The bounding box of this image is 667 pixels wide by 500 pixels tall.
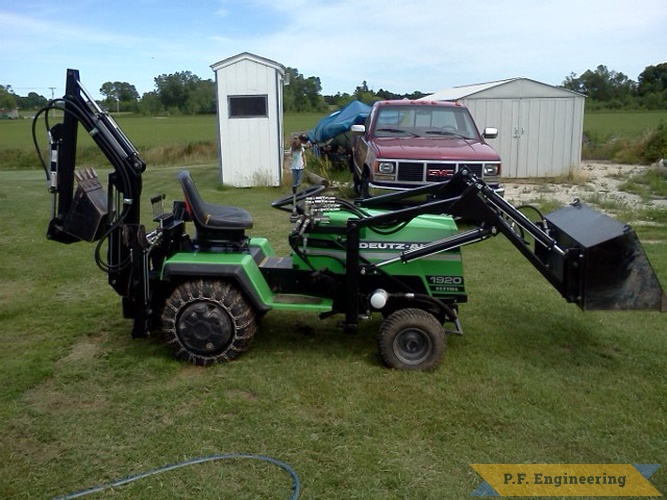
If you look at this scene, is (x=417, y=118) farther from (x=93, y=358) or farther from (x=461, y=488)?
(x=461, y=488)

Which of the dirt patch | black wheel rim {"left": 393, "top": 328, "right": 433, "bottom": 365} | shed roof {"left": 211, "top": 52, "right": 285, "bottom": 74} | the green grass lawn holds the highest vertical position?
shed roof {"left": 211, "top": 52, "right": 285, "bottom": 74}

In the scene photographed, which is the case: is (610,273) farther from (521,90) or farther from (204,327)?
(521,90)

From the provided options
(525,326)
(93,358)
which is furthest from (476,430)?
(93,358)

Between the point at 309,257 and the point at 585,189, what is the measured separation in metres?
12.2

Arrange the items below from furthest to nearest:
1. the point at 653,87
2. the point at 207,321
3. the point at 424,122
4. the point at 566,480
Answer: the point at 653,87 → the point at 424,122 → the point at 207,321 → the point at 566,480

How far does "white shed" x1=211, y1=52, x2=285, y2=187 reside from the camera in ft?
51.8

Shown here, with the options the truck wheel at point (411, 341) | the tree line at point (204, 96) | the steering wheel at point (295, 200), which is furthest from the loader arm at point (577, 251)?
the tree line at point (204, 96)

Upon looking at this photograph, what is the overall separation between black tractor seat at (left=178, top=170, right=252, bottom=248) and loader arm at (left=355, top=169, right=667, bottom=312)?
45.5 inches

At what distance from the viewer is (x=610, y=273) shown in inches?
187

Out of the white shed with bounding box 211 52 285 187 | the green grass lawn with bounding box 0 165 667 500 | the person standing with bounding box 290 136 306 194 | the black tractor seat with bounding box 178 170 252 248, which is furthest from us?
the white shed with bounding box 211 52 285 187

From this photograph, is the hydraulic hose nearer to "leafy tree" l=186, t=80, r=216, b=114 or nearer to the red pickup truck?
the red pickup truck

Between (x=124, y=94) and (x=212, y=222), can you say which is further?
(x=124, y=94)

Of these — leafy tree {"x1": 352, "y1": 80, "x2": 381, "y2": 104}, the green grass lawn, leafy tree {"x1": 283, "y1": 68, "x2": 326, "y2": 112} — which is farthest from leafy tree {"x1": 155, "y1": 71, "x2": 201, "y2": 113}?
the green grass lawn

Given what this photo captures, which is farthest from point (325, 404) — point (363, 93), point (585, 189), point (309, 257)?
point (363, 93)
